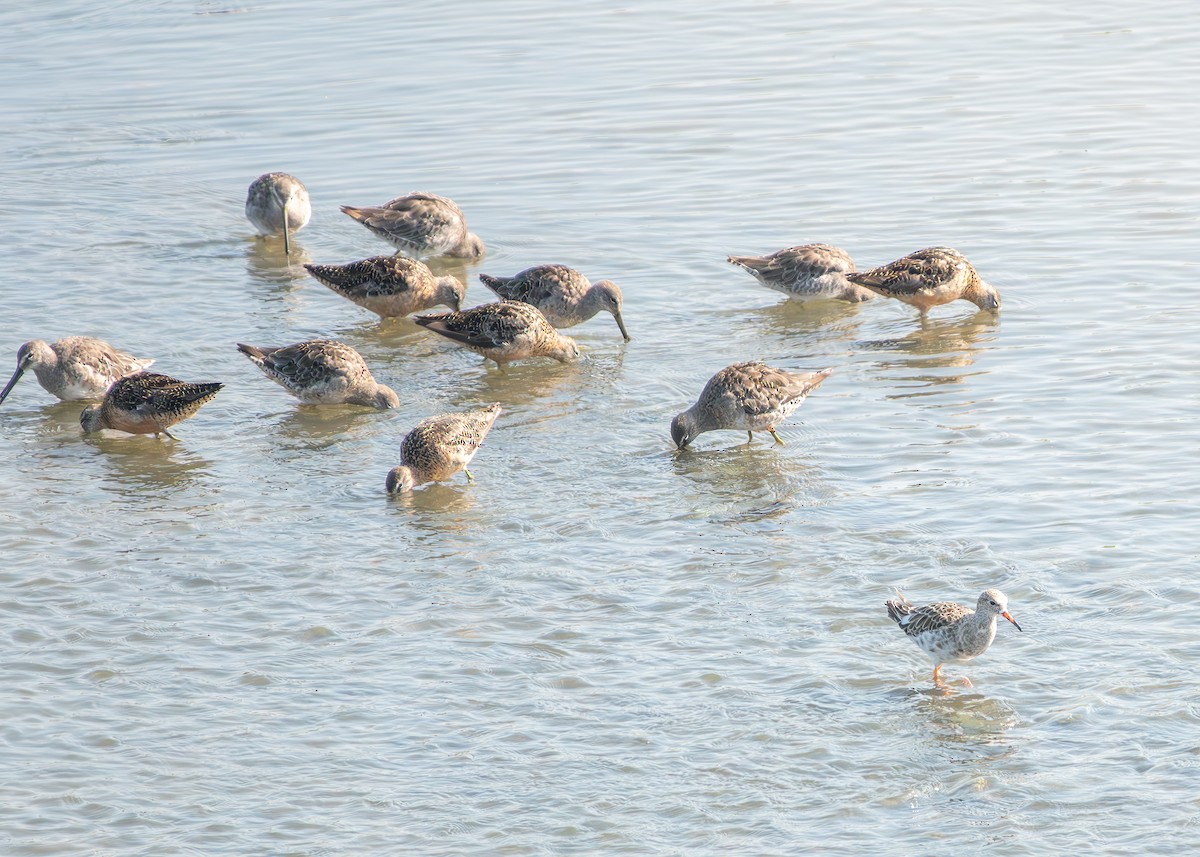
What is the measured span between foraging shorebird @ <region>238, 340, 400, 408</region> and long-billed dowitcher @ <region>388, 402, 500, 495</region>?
137 cm

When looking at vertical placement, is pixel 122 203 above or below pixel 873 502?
above

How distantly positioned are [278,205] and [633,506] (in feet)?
25.3

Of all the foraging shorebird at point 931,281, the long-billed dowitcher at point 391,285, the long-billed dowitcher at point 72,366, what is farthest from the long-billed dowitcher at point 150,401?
the foraging shorebird at point 931,281

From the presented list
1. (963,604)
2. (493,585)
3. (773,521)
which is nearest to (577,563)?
(493,585)

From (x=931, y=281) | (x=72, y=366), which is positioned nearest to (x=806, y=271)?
(x=931, y=281)

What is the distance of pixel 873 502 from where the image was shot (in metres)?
10.5

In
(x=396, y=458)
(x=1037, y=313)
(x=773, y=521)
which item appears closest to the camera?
(x=773, y=521)

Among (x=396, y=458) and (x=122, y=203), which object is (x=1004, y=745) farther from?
(x=122, y=203)

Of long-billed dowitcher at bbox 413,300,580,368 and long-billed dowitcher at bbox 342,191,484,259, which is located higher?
long-billed dowitcher at bbox 342,191,484,259

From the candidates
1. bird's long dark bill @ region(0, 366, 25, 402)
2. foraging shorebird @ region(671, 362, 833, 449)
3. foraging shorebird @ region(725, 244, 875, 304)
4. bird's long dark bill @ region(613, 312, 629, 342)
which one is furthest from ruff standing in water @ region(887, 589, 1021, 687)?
bird's long dark bill @ region(0, 366, 25, 402)

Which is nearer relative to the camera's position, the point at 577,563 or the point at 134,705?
the point at 134,705

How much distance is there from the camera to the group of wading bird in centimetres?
1161

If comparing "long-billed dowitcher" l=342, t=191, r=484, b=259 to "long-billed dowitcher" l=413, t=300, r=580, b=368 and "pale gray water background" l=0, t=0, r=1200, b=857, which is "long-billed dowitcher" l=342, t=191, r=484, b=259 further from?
"long-billed dowitcher" l=413, t=300, r=580, b=368

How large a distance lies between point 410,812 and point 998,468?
5.26 meters
